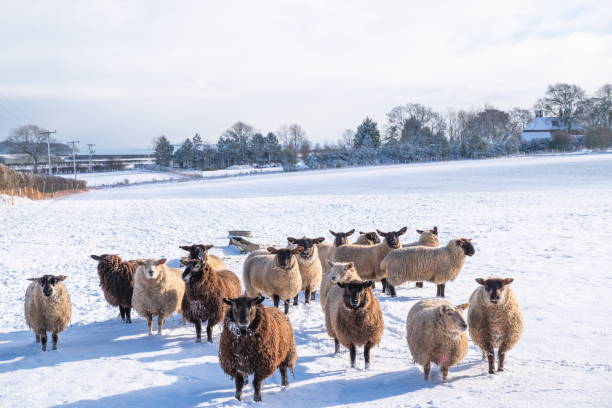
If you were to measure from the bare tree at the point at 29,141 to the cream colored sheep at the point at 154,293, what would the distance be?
11328cm

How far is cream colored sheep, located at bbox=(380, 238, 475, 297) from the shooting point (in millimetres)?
10156

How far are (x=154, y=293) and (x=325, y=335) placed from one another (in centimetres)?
290

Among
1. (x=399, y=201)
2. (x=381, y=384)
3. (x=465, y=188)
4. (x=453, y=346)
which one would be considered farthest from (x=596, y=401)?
(x=465, y=188)

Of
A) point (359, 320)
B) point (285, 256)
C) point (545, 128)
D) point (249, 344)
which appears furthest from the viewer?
point (545, 128)

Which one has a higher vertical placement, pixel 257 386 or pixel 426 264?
pixel 426 264

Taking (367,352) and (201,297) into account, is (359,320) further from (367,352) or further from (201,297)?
(201,297)

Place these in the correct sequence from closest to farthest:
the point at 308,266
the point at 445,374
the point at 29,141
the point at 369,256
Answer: the point at 445,374, the point at 308,266, the point at 369,256, the point at 29,141

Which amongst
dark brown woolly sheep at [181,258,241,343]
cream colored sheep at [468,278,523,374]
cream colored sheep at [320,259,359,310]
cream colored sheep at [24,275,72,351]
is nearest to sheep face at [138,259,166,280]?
dark brown woolly sheep at [181,258,241,343]

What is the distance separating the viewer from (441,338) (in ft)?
19.8

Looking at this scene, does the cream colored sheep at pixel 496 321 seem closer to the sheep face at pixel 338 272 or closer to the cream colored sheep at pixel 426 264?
the sheep face at pixel 338 272

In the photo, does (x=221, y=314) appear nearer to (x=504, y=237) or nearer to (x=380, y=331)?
(x=380, y=331)

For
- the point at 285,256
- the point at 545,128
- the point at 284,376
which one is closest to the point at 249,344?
the point at 284,376

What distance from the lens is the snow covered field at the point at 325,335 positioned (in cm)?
580

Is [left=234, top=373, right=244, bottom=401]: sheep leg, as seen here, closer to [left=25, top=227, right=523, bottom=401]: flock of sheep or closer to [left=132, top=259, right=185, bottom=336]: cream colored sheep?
[left=25, top=227, right=523, bottom=401]: flock of sheep
